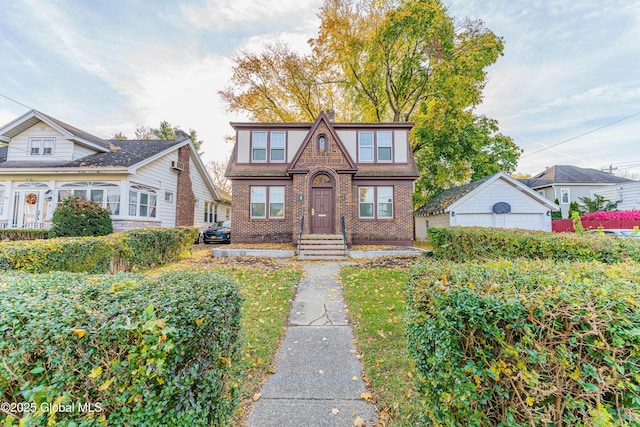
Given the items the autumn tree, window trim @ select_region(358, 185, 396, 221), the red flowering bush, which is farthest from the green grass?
the red flowering bush

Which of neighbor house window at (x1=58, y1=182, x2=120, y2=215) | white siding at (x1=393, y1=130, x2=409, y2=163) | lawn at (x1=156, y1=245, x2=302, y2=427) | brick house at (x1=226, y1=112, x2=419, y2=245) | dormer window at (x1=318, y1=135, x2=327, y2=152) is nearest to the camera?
lawn at (x1=156, y1=245, x2=302, y2=427)

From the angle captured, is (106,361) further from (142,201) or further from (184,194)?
(184,194)

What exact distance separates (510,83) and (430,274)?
709 inches

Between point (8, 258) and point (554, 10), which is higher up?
point (554, 10)

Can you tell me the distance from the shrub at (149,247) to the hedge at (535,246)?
846 cm

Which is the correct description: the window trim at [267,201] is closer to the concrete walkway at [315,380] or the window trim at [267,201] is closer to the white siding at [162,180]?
the white siding at [162,180]

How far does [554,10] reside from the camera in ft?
36.0

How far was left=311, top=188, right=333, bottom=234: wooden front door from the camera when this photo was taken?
1274 centimetres

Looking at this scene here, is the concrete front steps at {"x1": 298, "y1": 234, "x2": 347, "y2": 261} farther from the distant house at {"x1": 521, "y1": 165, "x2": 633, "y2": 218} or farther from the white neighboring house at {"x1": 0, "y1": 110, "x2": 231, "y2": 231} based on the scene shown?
the distant house at {"x1": 521, "y1": 165, "x2": 633, "y2": 218}

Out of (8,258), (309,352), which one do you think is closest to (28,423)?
(309,352)

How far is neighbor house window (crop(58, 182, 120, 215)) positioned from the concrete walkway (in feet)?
44.9

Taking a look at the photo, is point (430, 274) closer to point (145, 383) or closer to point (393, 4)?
point (145, 383)

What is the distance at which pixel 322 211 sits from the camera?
41.9 feet

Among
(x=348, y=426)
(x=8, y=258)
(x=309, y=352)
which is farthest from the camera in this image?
(x=8, y=258)
